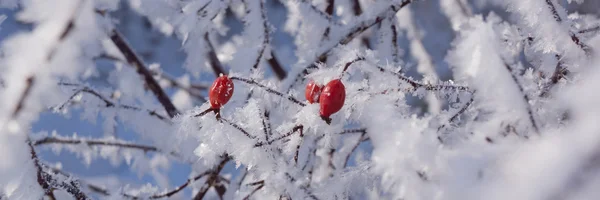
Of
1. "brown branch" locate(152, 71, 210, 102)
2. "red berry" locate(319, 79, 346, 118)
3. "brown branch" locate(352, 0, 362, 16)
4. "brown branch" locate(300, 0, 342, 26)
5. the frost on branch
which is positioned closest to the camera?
the frost on branch

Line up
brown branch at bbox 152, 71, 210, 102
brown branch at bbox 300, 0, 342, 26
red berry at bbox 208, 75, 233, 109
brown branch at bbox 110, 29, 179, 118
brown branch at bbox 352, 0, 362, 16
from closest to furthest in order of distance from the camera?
1. red berry at bbox 208, 75, 233, 109
2. brown branch at bbox 300, 0, 342, 26
3. brown branch at bbox 110, 29, 179, 118
4. brown branch at bbox 352, 0, 362, 16
5. brown branch at bbox 152, 71, 210, 102

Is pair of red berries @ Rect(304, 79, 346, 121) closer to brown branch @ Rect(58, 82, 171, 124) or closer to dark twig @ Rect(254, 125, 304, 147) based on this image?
dark twig @ Rect(254, 125, 304, 147)

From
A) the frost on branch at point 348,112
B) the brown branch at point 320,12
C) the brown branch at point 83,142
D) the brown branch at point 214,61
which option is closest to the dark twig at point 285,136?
the frost on branch at point 348,112

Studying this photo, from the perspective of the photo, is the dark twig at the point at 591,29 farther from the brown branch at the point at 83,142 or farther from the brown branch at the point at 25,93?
the brown branch at the point at 83,142

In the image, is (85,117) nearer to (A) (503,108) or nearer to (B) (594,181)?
(A) (503,108)

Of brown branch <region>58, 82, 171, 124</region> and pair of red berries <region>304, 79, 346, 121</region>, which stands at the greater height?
Result: brown branch <region>58, 82, 171, 124</region>

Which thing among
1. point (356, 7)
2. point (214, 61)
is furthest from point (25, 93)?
point (356, 7)

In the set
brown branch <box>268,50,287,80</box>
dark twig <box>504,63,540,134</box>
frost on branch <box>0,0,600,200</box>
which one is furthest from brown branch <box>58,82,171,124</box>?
dark twig <box>504,63,540,134</box>

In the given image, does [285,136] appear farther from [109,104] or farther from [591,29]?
[109,104]
